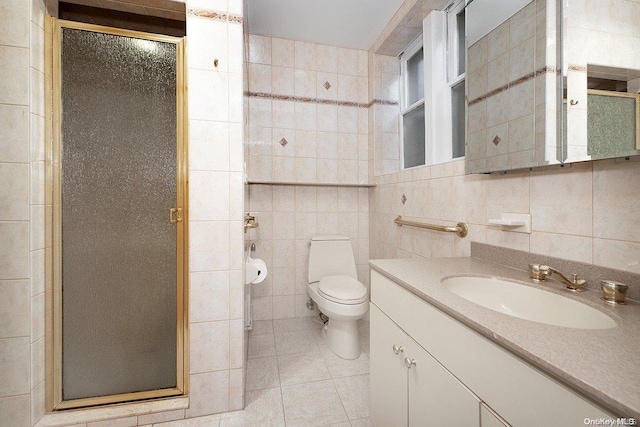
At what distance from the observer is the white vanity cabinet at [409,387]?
704 millimetres

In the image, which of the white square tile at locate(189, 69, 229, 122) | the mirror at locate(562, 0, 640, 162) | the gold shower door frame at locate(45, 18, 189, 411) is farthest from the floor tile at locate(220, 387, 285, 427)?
the mirror at locate(562, 0, 640, 162)

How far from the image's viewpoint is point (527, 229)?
109 centimetres

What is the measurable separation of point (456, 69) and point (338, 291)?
1.75m

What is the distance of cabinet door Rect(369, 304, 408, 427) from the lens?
973 mm

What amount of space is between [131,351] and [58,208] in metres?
0.83

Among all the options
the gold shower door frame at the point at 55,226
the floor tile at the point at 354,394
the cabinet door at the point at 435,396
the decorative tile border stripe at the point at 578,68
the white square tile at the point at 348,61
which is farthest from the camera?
the white square tile at the point at 348,61

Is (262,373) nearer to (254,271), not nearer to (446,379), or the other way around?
(254,271)

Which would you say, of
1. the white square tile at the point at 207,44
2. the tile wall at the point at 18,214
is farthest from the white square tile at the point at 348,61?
the tile wall at the point at 18,214

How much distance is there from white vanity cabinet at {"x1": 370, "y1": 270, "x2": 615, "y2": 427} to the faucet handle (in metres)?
0.46

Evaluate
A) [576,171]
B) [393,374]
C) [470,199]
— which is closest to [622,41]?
[576,171]

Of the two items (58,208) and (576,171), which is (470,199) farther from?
(58,208)

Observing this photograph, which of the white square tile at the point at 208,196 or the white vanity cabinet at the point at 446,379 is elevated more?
the white square tile at the point at 208,196

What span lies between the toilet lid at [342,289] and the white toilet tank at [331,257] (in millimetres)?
165

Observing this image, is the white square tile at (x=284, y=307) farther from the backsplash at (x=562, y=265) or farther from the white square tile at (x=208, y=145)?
the backsplash at (x=562, y=265)
